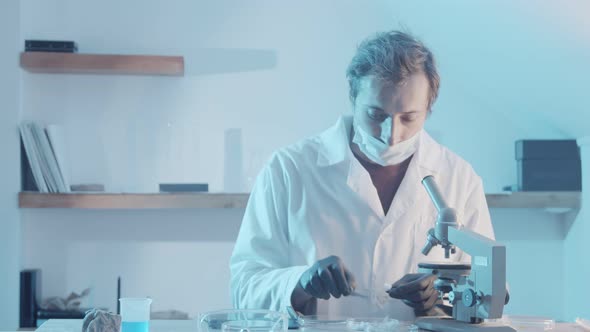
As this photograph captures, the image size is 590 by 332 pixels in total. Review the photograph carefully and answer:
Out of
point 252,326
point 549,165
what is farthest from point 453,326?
point 549,165

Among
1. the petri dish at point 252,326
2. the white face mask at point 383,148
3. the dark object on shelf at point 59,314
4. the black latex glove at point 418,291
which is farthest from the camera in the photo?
the dark object on shelf at point 59,314

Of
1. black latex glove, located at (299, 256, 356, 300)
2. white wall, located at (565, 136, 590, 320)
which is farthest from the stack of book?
white wall, located at (565, 136, 590, 320)

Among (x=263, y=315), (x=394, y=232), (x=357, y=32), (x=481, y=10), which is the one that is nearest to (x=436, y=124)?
(x=357, y=32)

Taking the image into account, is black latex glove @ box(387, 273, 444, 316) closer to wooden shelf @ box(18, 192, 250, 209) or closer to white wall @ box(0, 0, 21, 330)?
wooden shelf @ box(18, 192, 250, 209)

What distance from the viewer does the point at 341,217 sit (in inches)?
85.5

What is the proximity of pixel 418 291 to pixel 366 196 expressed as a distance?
51 cm

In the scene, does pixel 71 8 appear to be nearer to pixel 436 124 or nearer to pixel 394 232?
pixel 436 124

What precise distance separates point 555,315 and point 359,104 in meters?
1.92

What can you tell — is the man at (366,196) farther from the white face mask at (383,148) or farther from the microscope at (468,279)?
the microscope at (468,279)

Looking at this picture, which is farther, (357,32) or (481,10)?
(357,32)

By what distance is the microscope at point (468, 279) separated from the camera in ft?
4.74

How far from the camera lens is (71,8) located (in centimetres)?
341

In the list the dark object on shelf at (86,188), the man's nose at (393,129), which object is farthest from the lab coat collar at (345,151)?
the dark object on shelf at (86,188)

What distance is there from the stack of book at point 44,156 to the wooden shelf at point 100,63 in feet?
0.79
